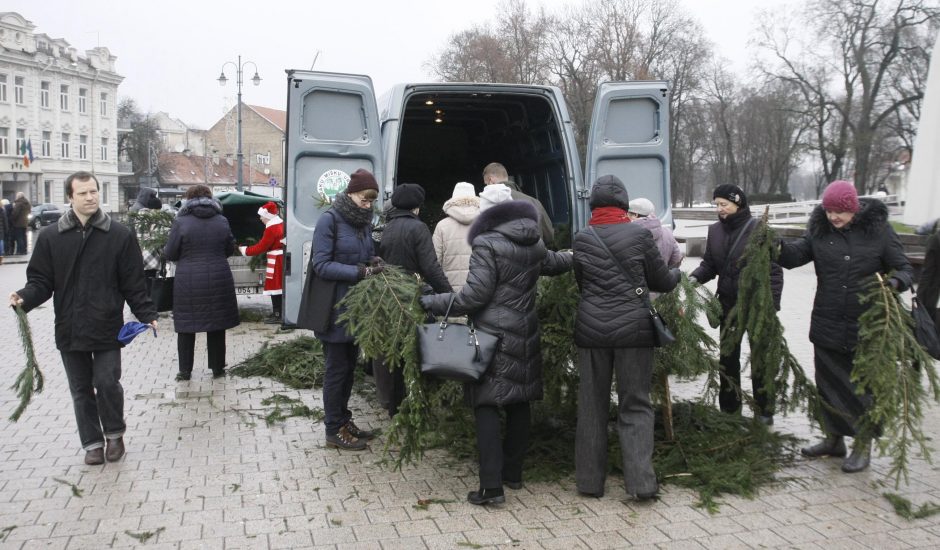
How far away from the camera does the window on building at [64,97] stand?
62000mm

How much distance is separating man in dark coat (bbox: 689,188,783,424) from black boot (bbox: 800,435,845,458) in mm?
378

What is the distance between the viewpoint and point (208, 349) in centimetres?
769

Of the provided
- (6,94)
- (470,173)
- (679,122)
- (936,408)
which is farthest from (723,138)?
(936,408)

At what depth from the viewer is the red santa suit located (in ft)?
33.3

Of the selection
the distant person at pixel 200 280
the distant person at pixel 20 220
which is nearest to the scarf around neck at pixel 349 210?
the distant person at pixel 200 280

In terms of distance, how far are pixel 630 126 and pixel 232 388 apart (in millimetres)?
4217

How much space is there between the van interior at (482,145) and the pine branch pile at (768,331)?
3000 millimetres

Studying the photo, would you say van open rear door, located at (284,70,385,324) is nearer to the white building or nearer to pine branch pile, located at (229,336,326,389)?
pine branch pile, located at (229,336,326,389)

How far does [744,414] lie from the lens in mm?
5918

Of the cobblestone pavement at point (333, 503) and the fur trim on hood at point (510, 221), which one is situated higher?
the fur trim on hood at point (510, 221)

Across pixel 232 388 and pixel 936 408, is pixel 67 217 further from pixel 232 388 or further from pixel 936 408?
pixel 936 408

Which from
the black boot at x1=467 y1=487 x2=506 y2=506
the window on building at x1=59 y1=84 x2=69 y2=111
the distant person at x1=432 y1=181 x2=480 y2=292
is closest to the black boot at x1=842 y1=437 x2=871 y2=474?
the black boot at x1=467 y1=487 x2=506 y2=506

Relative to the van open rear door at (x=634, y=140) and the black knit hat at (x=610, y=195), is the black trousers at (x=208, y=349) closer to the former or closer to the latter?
the van open rear door at (x=634, y=140)

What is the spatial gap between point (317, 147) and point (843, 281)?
4.28 meters
